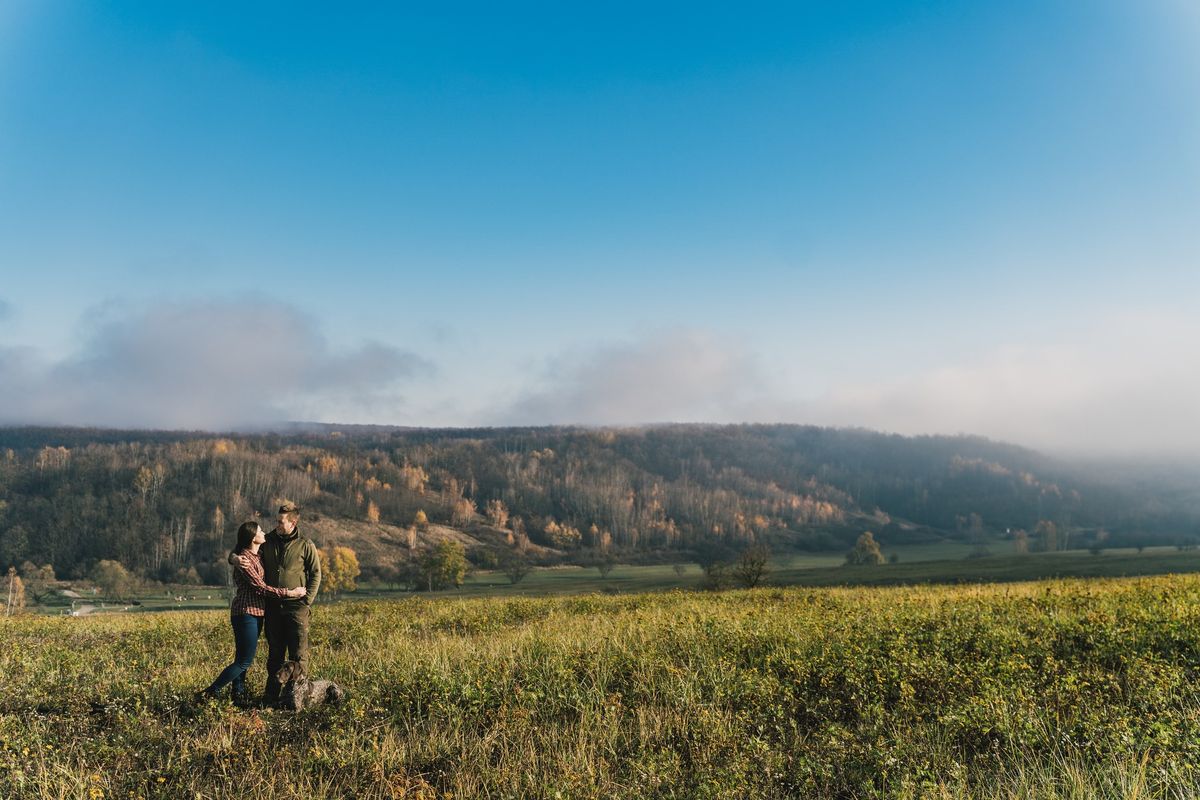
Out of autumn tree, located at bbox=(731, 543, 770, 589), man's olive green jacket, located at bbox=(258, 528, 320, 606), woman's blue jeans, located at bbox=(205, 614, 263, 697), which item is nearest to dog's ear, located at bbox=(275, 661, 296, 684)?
woman's blue jeans, located at bbox=(205, 614, 263, 697)

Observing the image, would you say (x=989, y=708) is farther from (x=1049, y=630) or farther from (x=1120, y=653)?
(x=1049, y=630)

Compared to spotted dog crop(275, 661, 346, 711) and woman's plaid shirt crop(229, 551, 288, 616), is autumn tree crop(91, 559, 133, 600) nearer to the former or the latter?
woman's plaid shirt crop(229, 551, 288, 616)

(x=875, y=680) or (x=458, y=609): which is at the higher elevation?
(x=875, y=680)

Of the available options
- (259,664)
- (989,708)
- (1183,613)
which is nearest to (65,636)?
(259,664)

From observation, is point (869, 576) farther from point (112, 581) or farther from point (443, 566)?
point (112, 581)

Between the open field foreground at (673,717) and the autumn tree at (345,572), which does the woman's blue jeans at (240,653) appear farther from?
the autumn tree at (345,572)

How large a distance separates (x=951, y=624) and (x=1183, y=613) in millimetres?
4468

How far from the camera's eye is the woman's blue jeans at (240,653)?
938 cm

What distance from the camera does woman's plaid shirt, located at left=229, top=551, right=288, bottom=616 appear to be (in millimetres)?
9539

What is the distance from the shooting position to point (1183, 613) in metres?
12.4

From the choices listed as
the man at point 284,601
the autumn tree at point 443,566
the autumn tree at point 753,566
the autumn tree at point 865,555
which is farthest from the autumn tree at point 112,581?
the man at point 284,601

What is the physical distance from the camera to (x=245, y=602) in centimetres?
974

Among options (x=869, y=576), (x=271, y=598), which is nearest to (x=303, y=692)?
(x=271, y=598)

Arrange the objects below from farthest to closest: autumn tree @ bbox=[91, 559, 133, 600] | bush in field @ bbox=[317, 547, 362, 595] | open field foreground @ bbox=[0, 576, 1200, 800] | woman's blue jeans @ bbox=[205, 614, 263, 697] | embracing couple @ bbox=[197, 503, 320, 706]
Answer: autumn tree @ bbox=[91, 559, 133, 600]
bush in field @ bbox=[317, 547, 362, 595]
embracing couple @ bbox=[197, 503, 320, 706]
woman's blue jeans @ bbox=[205, 614, 263, 697]
open field foreground @ bbox=[0, 576, 1200, 800]
